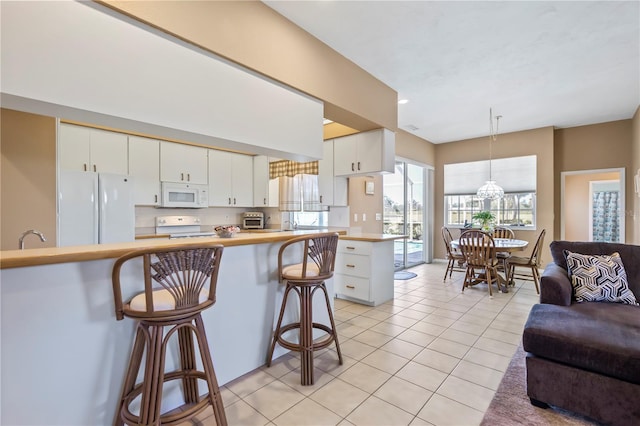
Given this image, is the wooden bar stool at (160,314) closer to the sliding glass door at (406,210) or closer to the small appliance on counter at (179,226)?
the small appliance on counter at (179,226)

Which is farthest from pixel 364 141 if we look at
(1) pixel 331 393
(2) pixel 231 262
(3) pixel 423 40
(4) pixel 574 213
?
(4) pixel 574 213

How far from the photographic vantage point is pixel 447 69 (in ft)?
11.2

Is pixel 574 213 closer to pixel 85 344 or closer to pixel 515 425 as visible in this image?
pixel 515 425

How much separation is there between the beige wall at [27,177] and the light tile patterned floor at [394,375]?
2089 millimetres

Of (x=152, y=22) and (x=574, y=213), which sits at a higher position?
(x=152, y=22)

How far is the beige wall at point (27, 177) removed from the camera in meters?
2.24

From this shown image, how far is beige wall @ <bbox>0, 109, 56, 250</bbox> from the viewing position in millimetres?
2242

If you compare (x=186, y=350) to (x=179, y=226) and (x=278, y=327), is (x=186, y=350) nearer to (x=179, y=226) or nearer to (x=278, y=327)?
(x=278, y=327)

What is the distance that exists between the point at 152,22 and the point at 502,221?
22.0 ft

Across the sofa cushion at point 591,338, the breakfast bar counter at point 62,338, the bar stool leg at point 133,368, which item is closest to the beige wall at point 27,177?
the breakfast bar counter at point 62,338

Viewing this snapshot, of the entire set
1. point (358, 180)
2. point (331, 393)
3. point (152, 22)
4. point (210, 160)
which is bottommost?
point (331, 393)

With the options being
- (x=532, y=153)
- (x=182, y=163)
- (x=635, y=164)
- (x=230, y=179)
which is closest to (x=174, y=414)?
(x=182, y=163)

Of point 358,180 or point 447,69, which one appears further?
point 358,180

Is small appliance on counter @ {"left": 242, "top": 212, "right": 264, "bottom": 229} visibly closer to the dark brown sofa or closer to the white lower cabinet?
the white lower cabinet
